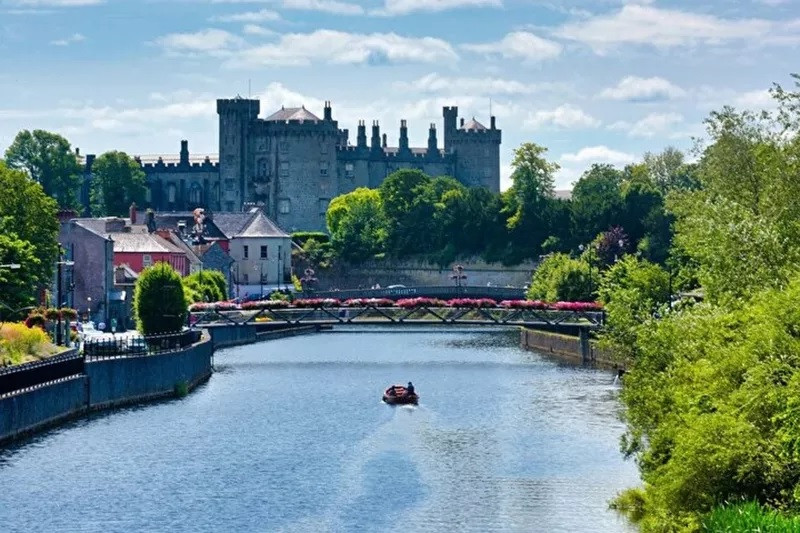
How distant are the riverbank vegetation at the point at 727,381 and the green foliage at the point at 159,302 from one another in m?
29.6

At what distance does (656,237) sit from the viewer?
164 meters

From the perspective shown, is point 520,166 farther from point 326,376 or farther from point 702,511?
point 702,511

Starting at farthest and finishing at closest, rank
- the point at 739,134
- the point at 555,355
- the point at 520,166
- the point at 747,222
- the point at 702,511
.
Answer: the point at 520,166
the point at 555,355
the point at 739,134
the point at 747,222
the point at 702,511

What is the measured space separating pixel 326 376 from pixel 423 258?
9781 centimetres

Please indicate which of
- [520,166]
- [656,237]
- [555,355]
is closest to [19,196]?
[555,355]

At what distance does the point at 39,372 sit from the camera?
6494 cm

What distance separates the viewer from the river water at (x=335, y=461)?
50.1m

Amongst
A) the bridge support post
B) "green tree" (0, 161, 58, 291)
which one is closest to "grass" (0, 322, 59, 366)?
"green tree" (0, 161, 58, 291)

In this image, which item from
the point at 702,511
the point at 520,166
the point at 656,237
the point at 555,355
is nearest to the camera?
the point at 702,511

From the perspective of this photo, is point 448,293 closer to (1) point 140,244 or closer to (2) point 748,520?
(1) point 140,244

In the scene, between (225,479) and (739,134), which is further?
(739,134)

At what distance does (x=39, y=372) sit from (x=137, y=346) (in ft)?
57.5

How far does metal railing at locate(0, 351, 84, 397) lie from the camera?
60991 mm

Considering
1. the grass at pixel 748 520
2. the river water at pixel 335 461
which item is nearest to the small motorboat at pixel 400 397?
the river water at pixel 335 461
